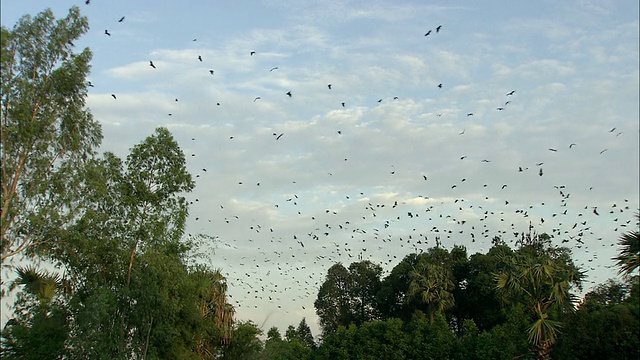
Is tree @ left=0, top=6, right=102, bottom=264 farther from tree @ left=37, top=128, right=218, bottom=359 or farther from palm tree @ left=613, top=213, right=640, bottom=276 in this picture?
palm tree @ left=613, top=213, right=640, bottom=276

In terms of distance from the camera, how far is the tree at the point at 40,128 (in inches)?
→ 1144

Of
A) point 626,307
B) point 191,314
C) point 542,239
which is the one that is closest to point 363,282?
point 542,239

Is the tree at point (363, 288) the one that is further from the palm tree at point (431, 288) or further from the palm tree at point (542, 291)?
the palm tree at point (542, 291)

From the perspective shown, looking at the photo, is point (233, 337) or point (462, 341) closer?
point (233, 337)

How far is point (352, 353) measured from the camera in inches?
2200

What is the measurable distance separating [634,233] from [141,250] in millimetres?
24311

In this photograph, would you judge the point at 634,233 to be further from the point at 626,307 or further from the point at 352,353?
the point at 352,353

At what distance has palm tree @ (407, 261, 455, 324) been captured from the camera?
63719 mm

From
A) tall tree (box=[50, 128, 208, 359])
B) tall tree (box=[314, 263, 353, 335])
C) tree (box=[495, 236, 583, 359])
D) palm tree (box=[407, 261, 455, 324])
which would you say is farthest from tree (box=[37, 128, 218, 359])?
tall tree (box=[314, 263, 353, 335])

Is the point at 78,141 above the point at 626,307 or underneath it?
above

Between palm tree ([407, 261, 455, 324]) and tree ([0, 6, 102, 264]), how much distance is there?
4003cm

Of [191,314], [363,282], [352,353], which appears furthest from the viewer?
[363,282]

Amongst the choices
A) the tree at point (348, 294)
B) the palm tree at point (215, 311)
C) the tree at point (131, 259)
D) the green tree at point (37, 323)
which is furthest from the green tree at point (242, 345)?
the tree at point (348, 294)

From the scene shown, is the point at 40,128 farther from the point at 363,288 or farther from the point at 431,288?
the point at 363,288
